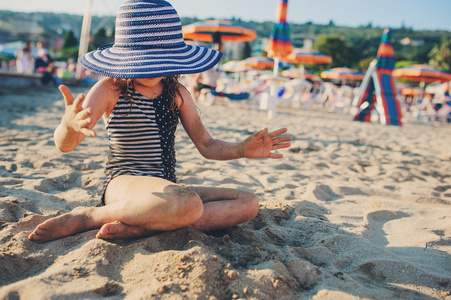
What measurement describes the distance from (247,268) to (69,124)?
2.99ft

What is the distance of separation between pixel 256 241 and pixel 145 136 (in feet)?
2.50

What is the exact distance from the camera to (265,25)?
315ft

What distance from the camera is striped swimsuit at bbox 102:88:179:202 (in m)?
1.67

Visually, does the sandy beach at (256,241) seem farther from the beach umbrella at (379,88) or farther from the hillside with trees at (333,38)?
the hillside with trees at (333,38)

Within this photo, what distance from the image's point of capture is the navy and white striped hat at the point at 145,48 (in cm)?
149

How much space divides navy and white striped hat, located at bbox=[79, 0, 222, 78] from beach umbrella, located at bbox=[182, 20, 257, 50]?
8054mm

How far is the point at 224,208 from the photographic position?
5.52 ft

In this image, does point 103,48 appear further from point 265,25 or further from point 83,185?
point 265,25

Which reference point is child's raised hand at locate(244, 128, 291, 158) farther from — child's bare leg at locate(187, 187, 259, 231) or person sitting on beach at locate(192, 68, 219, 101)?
person sitting on beach at locate(192, 68, 219, 101)

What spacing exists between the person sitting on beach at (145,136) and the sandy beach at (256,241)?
9 centimetres

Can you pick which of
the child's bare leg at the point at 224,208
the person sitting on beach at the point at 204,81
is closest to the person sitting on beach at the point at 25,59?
the person sitting on beach at the point at 204,81

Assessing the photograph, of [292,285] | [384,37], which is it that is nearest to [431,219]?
[292,285]

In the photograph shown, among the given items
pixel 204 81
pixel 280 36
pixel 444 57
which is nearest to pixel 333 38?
pixel 444 57

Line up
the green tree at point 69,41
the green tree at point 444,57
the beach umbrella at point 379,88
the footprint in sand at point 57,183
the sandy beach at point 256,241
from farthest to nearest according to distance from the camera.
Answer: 1. the green tree at point 69,41
2. the green tree at point 444,57
3. the beach umbrella at point 379,88
4. the footprint in sand at point 57,183
5. the sandy beach at point 256,241
